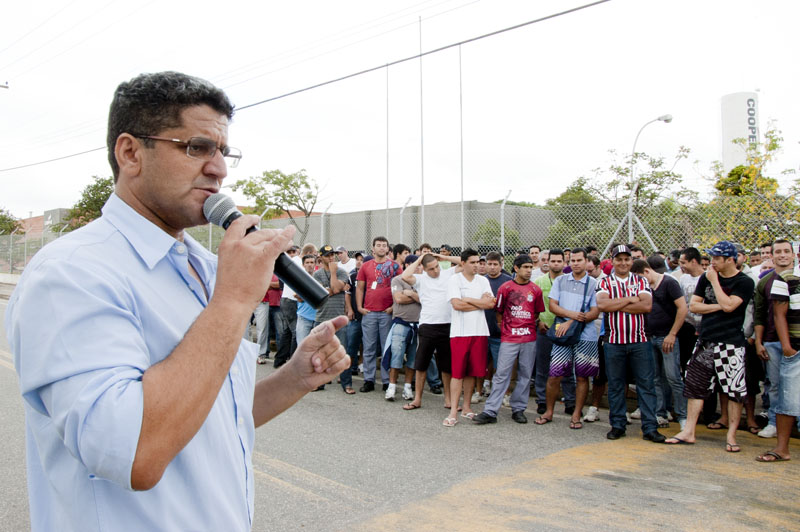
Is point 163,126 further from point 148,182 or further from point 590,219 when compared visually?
point 590,219

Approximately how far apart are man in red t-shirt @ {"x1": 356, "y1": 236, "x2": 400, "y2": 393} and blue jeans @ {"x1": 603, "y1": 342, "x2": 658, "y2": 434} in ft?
11.6

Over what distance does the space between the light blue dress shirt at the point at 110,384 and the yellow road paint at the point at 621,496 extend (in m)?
3.08

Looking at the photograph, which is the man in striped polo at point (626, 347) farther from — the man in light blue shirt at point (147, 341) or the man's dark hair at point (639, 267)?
the man in light blue shirt at point (147, 341)

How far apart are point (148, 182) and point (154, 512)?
0.69 meters

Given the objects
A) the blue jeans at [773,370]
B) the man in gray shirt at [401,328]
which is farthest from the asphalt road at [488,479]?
the man in gray shirt at [401,328]

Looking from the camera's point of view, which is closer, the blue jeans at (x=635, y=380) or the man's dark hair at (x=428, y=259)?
the blue jeans at (x=635, y=380)

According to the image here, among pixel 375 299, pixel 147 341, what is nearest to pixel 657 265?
pixel 375 299

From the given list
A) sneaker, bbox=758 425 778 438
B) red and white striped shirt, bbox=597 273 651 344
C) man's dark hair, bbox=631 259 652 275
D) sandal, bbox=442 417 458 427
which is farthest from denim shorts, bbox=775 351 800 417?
sandal, bbox=442 417 458 427

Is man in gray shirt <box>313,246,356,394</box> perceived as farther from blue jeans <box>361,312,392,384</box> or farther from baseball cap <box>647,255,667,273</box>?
baseball cap <box>647,255,667,273</box>

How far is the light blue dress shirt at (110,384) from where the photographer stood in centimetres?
98

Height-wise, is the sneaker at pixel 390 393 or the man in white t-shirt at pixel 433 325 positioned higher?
the man in white t-shirt at pixel 433 325

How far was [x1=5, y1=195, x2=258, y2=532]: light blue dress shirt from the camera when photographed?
0.98m

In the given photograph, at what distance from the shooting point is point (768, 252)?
316 inches

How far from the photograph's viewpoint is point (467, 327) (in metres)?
7.62
